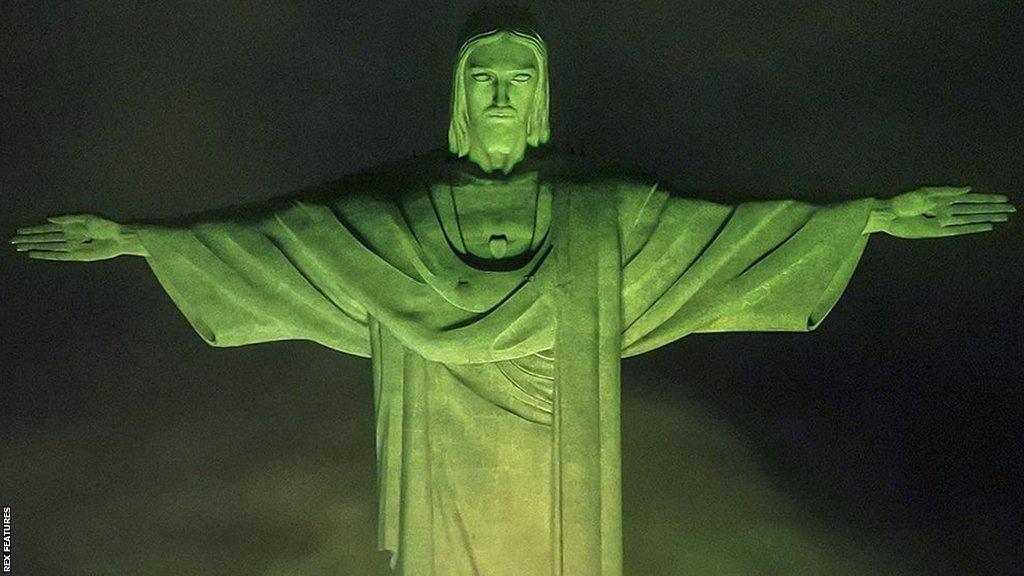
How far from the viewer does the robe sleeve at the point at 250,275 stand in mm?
8641

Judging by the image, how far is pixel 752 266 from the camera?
867cm

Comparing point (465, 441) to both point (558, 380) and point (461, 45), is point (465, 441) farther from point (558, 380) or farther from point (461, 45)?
point (461, 45)

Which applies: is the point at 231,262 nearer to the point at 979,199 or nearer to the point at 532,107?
the point at 532,107

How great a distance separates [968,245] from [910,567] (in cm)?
144

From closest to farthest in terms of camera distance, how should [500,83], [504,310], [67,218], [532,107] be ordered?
1. [504,310]
2. [67,218]
3. [500,83]
4. [532,107]

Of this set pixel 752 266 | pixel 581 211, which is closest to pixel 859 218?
pixel 752 266

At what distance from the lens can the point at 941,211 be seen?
8.62m

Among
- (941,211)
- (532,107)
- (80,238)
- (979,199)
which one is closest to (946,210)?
(941,211)

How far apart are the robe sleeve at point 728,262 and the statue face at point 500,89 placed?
22.0 inches

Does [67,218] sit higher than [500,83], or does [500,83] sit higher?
[500,83]

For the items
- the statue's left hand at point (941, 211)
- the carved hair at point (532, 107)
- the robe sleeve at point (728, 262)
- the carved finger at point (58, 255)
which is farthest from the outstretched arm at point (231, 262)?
the statue's left hand at point (941, 211)

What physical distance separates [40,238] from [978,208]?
133 inches

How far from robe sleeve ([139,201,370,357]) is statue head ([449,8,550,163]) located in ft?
2.40

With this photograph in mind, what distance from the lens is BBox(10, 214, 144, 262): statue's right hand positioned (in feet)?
28.2
